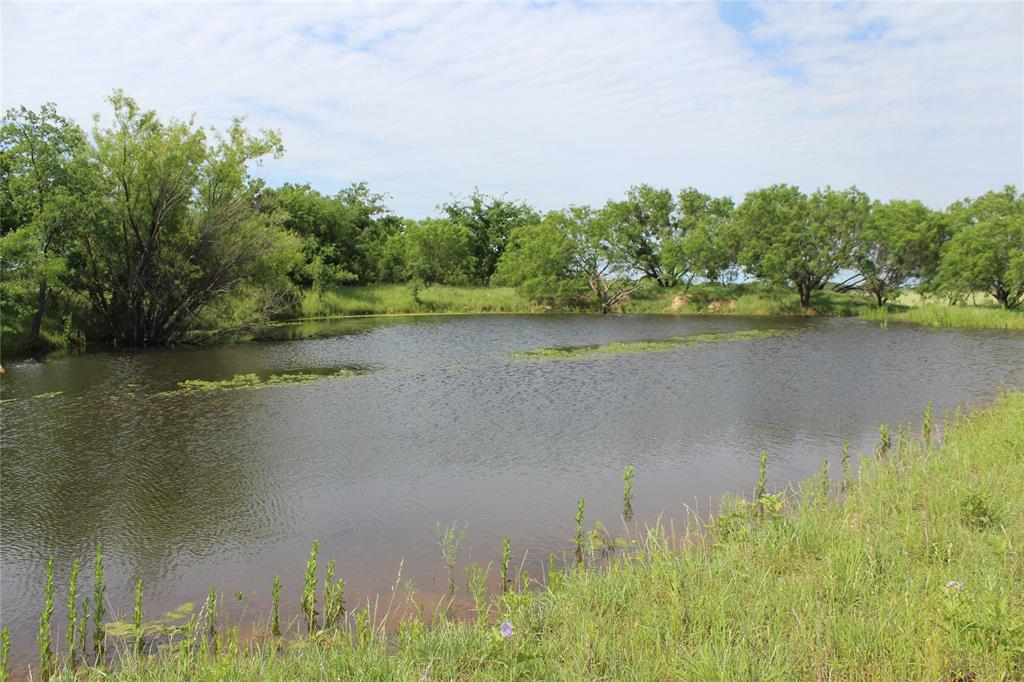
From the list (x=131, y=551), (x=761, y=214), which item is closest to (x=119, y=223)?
(x=131, y=551)

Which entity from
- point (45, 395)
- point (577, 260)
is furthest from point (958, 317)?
point (45, 395)

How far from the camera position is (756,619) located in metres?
5.46

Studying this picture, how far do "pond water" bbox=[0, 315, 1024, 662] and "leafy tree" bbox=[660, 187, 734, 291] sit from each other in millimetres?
25277

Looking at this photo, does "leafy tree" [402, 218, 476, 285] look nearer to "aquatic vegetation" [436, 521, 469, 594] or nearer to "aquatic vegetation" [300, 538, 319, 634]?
"aquatic vegetation" [436, 521, 469, 594]

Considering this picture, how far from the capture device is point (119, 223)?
30422mm

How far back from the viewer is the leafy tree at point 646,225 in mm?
59094

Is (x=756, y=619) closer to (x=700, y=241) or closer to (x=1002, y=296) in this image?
(x=1002, y=296)

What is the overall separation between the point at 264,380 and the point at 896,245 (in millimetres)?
40364

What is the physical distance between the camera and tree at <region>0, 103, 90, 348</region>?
26469mm

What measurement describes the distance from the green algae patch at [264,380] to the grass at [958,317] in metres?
32.8

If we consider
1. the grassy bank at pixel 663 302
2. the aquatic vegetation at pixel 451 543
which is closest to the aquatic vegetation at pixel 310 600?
the aquatic vegetation at pixel 451 543

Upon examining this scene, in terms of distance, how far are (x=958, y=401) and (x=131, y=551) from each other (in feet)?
62.5

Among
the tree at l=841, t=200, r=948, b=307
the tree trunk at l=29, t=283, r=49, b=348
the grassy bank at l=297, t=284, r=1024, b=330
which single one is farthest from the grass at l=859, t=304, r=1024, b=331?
the tree trunk at l=29, t=283, r=49, b=348

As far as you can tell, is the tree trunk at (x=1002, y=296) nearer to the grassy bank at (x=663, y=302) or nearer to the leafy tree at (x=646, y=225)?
the grassy bank at (x=663, y=302)
